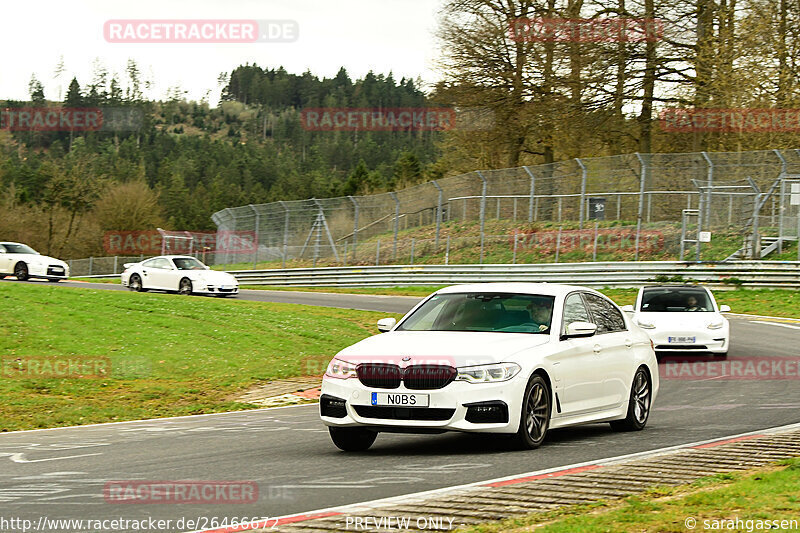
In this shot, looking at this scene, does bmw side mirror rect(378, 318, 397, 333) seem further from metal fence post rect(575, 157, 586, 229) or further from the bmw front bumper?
metal fence post rect(575, 157, 586, 229)

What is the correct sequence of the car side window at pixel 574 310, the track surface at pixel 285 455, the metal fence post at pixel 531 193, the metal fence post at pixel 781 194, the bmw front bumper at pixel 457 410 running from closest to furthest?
1. the track surface at pixel 285 455
2. the bmw front bumper at pixel 457 410
3. the car side window at pixel 574 310
4. the metal fence post at pixel 781 194
5. the metal fence post at pixel 531 193

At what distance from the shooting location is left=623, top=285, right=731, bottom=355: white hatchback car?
64.7 ft

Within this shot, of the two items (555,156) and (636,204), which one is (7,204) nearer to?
(555,156)

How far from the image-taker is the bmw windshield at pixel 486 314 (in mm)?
10086

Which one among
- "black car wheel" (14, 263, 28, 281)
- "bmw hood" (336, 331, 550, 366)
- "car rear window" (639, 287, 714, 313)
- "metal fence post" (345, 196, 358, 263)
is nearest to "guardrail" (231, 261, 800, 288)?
"metal fence post" (345, 196, 358, 263)

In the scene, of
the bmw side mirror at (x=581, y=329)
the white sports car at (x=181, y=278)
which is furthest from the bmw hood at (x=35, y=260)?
the bmw side mirror at (x=581, y=329)

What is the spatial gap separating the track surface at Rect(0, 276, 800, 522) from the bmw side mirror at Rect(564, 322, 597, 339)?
3.41ft

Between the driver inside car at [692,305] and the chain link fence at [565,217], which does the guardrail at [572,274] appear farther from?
the driver inside car at [692,305]

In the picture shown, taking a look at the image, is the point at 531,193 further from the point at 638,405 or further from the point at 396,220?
the point at 638,405

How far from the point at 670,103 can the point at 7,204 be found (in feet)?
224

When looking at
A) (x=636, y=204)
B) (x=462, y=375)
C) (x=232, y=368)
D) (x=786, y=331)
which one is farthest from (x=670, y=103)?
(x=462, y=375)

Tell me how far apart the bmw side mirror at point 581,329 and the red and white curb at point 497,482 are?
1.29 meters

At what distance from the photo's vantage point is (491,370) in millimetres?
9023

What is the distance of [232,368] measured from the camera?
720 inches
